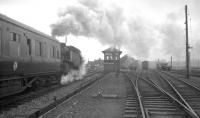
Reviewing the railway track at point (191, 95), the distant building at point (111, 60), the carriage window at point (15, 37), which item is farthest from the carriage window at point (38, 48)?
the distant building at point (111, 60)

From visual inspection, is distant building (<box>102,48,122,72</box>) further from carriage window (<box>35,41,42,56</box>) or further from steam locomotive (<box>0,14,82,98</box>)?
carriage window (<box>35,41,42,56</box>)

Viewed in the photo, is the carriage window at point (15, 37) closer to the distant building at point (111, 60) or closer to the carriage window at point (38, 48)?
the carriage window at point (38, 48)

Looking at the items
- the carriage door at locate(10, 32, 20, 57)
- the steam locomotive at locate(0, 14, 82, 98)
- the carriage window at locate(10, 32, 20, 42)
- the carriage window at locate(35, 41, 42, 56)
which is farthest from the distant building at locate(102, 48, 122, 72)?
the carriage door at locate(10, 32, 20, 57)

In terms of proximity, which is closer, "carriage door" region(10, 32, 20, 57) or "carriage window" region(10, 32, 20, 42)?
"carriage door" region(10, 32, 20, 57)

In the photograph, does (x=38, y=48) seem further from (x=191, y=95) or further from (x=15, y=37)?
(x=191, y=95)

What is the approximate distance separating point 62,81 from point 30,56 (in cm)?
907

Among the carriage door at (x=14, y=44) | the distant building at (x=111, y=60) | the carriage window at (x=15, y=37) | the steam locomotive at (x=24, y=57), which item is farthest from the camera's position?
the distant building at (x=111, y=60)

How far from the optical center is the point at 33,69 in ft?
43.3

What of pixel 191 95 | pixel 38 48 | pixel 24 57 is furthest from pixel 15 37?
pixel 191 95

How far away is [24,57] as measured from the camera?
11828mm

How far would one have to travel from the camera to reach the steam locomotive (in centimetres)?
1002

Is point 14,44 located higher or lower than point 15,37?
lower

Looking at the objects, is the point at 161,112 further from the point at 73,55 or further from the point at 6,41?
the point at 73,55

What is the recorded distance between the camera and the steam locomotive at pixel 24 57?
1002 centimetres
